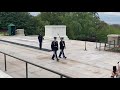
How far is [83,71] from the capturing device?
35.1 ft

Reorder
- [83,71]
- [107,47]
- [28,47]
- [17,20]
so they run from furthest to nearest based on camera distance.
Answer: [17,20] → [28,47] → [107,47] → [83,71]

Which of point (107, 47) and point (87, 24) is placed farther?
point (87, 24)

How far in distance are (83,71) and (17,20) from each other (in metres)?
33.7

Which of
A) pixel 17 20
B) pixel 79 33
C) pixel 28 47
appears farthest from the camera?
pixel 79 33

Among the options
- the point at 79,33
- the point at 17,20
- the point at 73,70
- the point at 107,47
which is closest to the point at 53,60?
the point at 73,70
